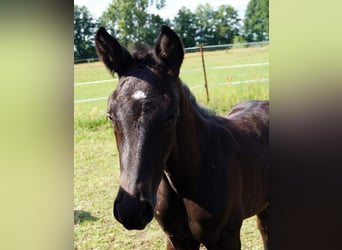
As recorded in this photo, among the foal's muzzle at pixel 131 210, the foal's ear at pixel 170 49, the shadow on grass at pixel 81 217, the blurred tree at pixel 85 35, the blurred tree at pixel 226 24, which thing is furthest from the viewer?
the shadow on grass at pixel 81 217

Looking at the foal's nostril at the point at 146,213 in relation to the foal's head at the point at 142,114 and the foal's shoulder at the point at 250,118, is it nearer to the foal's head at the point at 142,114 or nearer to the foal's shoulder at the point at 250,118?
the foal's head at the point at 142,114

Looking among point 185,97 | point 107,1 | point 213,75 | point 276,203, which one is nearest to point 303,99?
point 276,203

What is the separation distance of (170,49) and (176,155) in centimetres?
33

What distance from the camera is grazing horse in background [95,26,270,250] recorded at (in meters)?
0.98

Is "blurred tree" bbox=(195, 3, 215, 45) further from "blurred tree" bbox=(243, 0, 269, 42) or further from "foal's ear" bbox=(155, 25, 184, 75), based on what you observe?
"foal's ear" bbox=(155, 25, 184, 75)

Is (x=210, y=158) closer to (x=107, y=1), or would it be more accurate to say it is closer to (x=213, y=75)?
(x=213, y=75)

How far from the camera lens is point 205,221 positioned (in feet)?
4.06

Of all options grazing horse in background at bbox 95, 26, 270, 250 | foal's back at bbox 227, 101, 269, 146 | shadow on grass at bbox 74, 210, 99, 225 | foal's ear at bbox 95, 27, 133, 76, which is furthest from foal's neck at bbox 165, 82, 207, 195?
shadow on grass at bbox 74, 210, 99, 225

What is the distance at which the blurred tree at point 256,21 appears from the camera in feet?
4.35

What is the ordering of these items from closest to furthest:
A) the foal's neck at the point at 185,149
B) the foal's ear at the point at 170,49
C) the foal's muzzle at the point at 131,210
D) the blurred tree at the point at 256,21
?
the foal's muzzle at the point at 131,210
the foal's ear at the point at 170,49
the foal's neck at the point at 185,149
the blurred tree at the point at 256,21

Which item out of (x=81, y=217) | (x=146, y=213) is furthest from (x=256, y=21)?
(x=81, y=217)

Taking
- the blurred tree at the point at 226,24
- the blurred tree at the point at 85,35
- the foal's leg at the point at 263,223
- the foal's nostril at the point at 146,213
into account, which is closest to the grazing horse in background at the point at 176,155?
the foal's nostril at the point at 146,213

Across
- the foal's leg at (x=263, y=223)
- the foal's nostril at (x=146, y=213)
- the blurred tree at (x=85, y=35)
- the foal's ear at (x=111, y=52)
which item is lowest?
the foal's leg at (x=263, y=223)

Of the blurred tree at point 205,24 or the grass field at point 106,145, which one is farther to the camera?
the grass field at point 106,145
